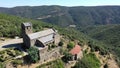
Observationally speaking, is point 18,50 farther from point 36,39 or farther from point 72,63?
point 72,63

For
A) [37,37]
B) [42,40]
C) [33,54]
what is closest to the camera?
[33,54]

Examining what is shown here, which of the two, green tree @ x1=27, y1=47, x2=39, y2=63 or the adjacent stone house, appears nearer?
green tree @ x1=27, y1=47, x2=39, y2=63

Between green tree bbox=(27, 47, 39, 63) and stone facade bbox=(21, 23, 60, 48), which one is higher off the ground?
stone facade bbox=(21, 23, 60, 48)

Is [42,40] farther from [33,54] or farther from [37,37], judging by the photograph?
[33,54]

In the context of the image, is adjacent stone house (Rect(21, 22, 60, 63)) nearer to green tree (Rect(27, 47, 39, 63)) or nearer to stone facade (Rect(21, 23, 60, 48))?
stone facade (Rect(21, 23, 60, 48))

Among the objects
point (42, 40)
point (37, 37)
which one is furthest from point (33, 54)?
point (42, 40)

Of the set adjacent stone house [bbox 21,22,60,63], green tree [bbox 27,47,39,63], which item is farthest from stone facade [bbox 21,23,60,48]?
green tree [bbox 27,47,39,63]

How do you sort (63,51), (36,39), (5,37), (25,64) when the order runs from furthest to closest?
(5,37)
(63,51)
(36,39)
(25,64)

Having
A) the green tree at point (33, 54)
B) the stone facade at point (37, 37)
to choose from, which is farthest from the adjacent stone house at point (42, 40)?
the green tree at point (33, 54)

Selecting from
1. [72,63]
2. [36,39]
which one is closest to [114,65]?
[72,63]
